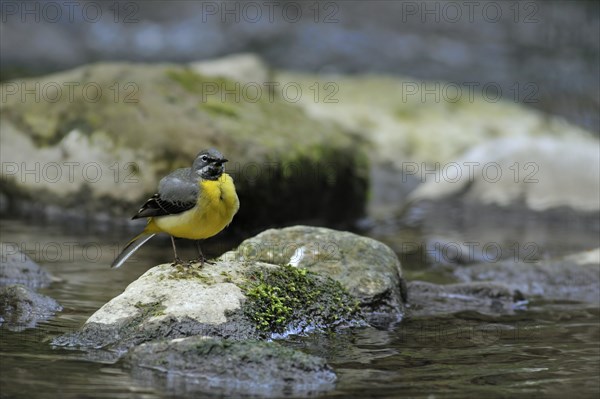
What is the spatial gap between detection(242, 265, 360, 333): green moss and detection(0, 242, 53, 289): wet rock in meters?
2.76

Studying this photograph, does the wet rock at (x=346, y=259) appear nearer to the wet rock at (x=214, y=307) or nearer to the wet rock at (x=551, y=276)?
the wet rock at (x=214, y=307)

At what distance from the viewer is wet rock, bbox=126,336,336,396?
5617 mm

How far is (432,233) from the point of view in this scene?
1299cm

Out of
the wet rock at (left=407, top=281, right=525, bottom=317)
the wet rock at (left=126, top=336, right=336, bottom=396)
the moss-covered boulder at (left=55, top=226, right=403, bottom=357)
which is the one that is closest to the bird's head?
the moss-covered boulder at (left=55, top=226, right=403, bottom=357)

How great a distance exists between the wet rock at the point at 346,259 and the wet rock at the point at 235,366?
2.01 m

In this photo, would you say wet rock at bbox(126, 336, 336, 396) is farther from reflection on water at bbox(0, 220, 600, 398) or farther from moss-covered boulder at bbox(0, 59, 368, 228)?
moss-covered boulder at bbox(0, 59, 368, 228)

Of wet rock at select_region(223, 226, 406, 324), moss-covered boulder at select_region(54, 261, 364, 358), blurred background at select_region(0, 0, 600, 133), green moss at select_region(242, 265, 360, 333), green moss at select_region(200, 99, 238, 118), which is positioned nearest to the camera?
moss-covered boulder at select_region(54, 261, 364, 358)

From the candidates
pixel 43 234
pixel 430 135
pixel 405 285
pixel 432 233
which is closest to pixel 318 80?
pixel 430 135

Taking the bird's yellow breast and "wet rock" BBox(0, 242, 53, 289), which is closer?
the bird's yellow breast

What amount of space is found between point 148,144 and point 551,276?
569cm

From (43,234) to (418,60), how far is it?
1398cm

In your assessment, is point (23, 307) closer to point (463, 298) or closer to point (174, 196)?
point (174, 196)

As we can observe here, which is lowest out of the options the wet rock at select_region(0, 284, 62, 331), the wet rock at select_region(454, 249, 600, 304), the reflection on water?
the reflection on water

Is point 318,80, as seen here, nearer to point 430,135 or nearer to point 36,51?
point 430,135
